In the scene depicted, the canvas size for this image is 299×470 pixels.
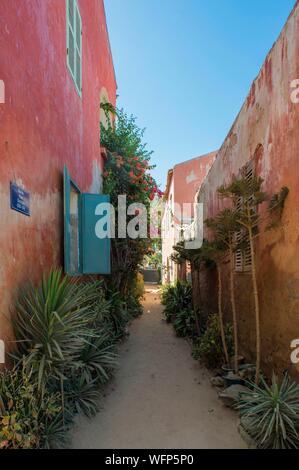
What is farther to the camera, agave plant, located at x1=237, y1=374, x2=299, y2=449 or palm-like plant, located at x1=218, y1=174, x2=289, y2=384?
palm-like plant, located at x1=218, y1=174, x2=289, y2=384

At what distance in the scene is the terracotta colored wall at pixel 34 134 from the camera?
2711 millimetres

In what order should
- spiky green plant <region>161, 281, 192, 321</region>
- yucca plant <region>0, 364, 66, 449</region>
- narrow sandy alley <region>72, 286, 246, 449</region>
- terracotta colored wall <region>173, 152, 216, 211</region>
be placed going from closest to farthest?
yucca plant <region>0, 364, 66, 449</region>, narrow sandy alley <region>72, 286, 246, 449</region>, spiky green plant <region>161, 281, 192, 321</region>, terracotta colored wall <region>173, 152, 216, 211</region>

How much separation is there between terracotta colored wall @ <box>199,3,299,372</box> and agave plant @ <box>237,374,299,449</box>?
612 mm

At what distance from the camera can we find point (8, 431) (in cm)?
229

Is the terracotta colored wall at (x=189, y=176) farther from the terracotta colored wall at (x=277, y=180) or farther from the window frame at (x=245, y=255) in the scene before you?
the terracotta colored wall at (x=277, y=180)

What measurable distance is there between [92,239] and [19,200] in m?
2.55

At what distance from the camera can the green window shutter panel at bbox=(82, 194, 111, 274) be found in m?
5.34

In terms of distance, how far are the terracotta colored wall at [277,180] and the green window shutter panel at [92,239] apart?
8.27ft

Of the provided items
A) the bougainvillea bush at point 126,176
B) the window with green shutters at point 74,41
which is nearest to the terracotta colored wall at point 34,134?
the window with green shutters at point 74,41

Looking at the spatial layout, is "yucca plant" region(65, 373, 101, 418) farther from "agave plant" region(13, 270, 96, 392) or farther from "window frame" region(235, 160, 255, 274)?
"window frame" region(235, 160, 255, 274)

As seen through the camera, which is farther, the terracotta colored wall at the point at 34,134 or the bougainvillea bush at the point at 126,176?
the bougainvillea bush at the point at 126,176

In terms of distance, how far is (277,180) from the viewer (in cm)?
390

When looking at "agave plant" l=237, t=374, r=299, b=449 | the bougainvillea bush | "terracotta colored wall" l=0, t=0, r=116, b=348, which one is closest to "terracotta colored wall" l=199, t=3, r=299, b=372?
"agave plant" l=237, t=374, r=299, b=449
